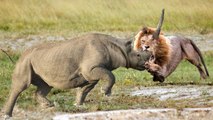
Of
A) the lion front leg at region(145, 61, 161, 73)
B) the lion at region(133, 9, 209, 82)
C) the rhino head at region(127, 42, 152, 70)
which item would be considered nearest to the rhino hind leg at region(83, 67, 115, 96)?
the rhino head at region(127, 42, 152, 70)

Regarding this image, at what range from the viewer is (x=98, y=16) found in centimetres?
2697

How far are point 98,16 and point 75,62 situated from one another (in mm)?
15004

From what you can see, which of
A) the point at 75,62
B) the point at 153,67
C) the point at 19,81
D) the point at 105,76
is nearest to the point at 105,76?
the point at 105,76

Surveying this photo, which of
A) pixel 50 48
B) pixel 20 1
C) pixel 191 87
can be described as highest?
pixel 50 48

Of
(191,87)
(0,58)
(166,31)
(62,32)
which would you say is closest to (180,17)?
(166,31)

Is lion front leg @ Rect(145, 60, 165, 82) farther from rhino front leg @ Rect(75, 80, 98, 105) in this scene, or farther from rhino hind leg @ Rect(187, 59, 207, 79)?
rhino hind leg @ Rect(187, 59, 207, 79)

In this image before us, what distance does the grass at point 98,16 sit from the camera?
1025 inches

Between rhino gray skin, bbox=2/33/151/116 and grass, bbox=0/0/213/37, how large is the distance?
1299cm

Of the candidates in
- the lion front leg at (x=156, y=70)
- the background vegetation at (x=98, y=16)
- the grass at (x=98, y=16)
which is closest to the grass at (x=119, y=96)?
the lion front leg at (x=156, y=70)

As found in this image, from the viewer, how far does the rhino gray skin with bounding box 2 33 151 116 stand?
11.9 meters

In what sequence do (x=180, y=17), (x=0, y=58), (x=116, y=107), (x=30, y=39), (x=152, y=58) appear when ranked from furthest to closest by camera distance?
(x=180, y=17) < (x=30, y=39) < (x=0, y=58) < (x=152, y=58) < (x=116, y=107)

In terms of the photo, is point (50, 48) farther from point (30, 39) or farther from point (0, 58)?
point (30, 39)

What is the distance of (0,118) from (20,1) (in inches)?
649

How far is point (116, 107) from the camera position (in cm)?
1204
